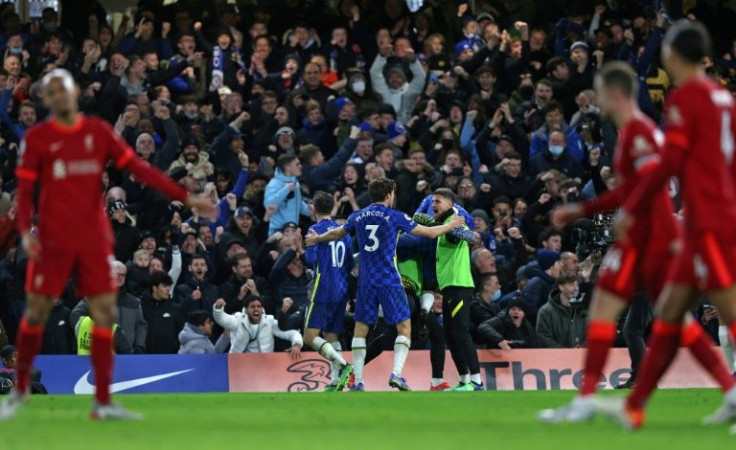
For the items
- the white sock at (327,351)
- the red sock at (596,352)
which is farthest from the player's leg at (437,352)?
the red sock at (596,352)

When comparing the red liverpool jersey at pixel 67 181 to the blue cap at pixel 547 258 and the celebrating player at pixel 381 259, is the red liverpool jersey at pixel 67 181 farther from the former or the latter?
the blue cap at pixel 547 258

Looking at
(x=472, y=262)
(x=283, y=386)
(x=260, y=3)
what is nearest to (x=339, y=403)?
(x=283, y=386)

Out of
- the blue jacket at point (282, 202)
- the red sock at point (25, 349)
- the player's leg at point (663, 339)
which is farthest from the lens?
the blue jacket at point (282, 202)

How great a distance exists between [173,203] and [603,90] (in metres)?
12.7

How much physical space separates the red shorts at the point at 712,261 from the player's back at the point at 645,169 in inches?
22.7

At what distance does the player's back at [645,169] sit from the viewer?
9242 millimetres

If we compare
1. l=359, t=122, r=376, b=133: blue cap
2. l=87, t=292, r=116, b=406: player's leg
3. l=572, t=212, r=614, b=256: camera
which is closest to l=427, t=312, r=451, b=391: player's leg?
l=572, t=212, r=614, b=256: camera

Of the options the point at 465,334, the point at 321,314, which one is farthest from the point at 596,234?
the point at 321,314

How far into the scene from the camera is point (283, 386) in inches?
746

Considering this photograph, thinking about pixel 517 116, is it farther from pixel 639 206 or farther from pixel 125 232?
pixel 639 206

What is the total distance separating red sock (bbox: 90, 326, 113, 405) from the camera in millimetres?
10109

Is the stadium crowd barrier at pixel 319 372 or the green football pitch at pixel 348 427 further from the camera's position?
the stadium crowd barrier at pixel 319 372

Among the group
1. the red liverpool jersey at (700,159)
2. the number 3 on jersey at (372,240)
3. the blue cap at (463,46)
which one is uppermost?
the red liverpool jersey at (700,159)

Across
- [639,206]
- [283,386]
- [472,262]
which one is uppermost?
[639,206]
